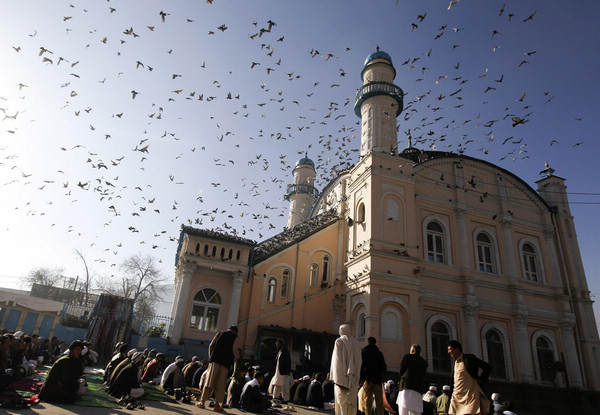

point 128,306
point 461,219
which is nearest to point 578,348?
point 461,219

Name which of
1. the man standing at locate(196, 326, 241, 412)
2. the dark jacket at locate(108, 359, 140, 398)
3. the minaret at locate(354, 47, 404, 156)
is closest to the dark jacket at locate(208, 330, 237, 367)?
the man standing at locate(196, 326, 241, 412)

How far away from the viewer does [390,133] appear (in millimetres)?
19797

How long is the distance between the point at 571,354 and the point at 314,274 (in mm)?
13169

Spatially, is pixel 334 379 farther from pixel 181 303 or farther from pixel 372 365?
pixel 181 303

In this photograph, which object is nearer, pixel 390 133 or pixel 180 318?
pixel 180 318

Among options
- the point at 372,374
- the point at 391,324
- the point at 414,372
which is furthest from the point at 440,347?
the point at 414,372

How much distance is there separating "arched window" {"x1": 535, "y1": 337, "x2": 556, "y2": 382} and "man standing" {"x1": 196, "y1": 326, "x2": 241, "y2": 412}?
671 inches

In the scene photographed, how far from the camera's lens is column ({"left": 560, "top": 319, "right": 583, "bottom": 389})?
1789 centimetres

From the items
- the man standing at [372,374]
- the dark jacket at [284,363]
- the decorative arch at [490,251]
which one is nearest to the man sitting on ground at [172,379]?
the dark jacket at [284,363]

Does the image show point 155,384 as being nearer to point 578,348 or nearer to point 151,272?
point 578,348

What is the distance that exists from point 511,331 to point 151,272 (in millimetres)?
41915

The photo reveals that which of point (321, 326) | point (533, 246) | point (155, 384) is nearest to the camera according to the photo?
point (155, 384)

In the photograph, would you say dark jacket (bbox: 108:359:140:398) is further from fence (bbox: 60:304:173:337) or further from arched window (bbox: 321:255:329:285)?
arched window (bbox: 321:255:329:285)

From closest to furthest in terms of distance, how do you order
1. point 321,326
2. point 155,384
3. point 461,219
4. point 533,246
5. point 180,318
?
point 155,384 < point 180,318 < point 321,326 < point 461,219 < point 533,246
